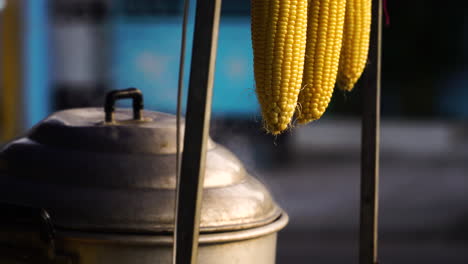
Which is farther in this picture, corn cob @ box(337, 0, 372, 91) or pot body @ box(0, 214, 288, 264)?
corn cob @ box(337, 0, 372, 91)

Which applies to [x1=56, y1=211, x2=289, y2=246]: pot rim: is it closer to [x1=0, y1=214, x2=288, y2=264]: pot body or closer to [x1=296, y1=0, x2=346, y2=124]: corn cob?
[x1=0, y1=214, x2=288, y2=264]: pot body

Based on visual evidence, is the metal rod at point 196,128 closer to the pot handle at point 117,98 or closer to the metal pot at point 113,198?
the metal pot at point 113,198

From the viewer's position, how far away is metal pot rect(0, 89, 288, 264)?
→ 67.4 inches

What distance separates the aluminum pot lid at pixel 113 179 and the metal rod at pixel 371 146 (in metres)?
0.35

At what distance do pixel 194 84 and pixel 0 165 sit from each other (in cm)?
83

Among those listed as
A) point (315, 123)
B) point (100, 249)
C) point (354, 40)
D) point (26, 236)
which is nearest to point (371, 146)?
point (354, 40)

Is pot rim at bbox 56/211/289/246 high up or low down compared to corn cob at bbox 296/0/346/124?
down

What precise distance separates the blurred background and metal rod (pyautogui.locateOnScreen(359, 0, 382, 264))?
3471 mm

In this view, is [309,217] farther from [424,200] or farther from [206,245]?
[206,245]

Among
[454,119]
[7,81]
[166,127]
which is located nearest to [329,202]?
[7,81]

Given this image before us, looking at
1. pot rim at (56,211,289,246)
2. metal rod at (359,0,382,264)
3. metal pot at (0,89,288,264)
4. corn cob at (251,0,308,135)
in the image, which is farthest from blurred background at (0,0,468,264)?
corn cob at (251,0,308,135)

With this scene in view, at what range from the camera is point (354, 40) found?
6.23 ft

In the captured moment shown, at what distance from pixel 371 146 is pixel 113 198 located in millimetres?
877

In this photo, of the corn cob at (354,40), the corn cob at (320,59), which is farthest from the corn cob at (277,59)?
the corn cob at (354,40)
